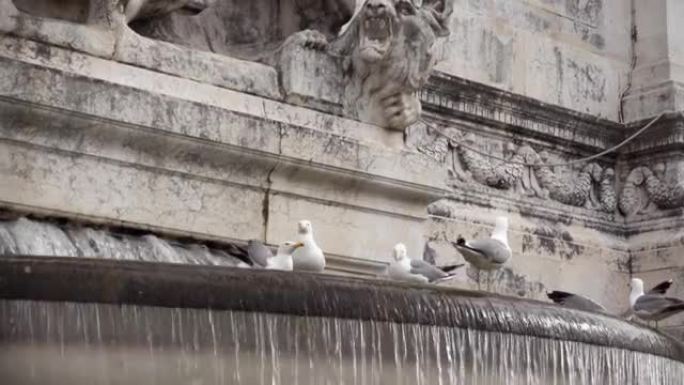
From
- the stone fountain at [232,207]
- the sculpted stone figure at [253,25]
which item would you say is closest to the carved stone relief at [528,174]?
the stone fountain at [232,207]

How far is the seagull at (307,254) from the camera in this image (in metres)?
6.21

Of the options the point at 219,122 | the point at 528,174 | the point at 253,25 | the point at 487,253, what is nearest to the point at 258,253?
the point at 219,122

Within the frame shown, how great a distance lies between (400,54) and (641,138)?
16.4 ft

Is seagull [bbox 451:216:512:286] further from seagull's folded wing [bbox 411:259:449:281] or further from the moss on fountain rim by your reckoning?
the moss on fountain rim

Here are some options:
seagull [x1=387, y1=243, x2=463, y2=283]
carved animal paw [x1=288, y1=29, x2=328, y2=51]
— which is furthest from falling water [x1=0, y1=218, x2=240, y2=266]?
carved animal paw [x1=288, y1=29, x2=328, y2=51]

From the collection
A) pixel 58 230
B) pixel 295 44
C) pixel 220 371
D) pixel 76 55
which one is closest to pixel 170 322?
pixel 220 371

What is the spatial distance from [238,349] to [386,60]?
7.84 ft

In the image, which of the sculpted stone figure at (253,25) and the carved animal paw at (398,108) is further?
the carved animal paw at (398,108)

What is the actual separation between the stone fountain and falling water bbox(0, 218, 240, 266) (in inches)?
0.5

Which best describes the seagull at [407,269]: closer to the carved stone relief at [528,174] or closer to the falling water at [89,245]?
the falling water at [89,245]

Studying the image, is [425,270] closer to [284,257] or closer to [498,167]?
[284,257]

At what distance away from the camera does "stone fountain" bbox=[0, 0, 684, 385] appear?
4746 millimetres

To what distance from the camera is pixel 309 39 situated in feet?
22.6

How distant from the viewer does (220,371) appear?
4855mm
